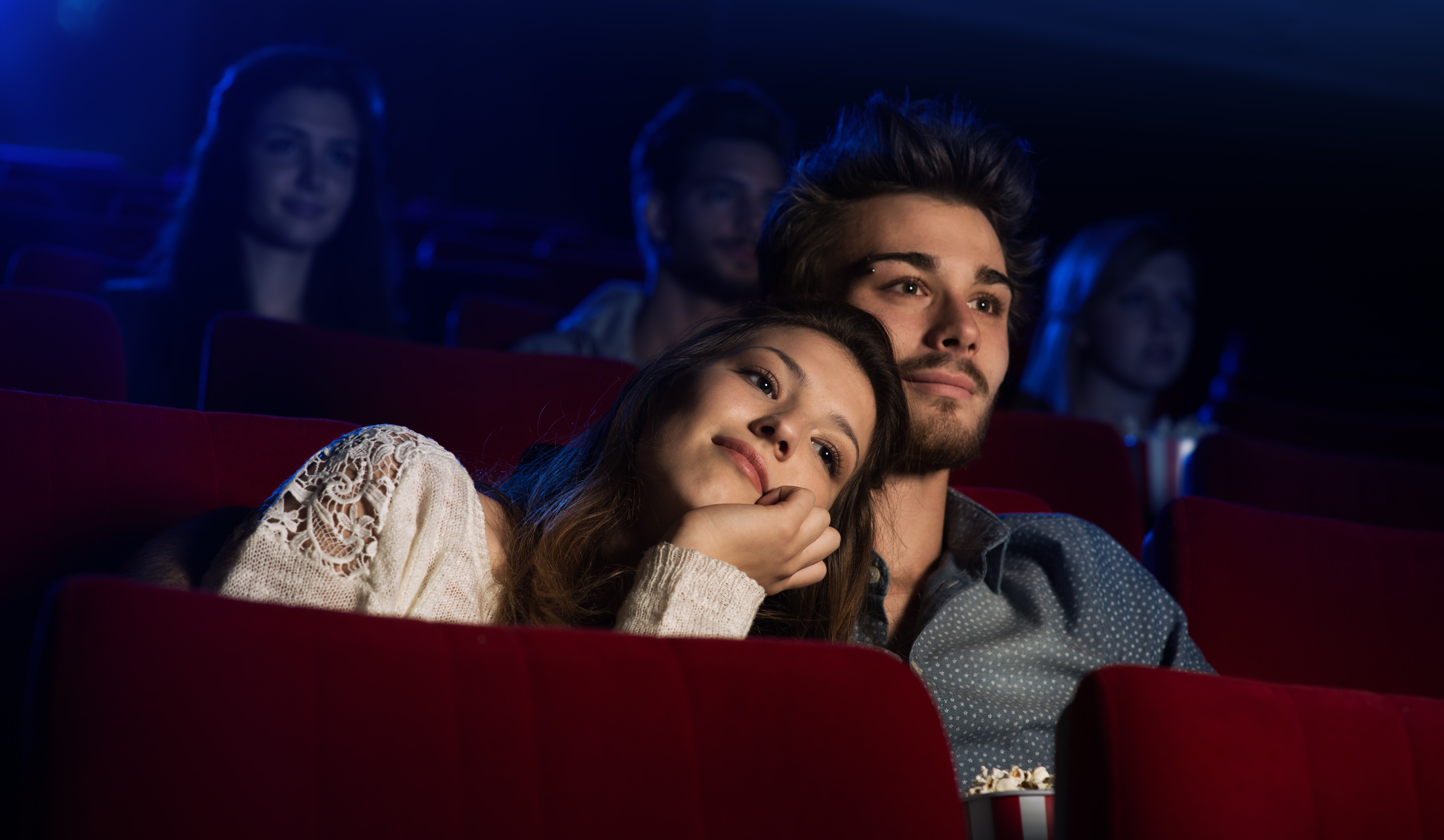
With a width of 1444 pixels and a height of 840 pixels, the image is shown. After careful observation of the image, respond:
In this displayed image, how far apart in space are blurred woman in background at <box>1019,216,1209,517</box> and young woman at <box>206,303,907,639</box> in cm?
152

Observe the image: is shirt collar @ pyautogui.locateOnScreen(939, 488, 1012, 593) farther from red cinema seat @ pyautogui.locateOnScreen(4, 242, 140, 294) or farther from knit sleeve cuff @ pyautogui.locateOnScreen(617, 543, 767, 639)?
red cinema seat @ pyautogui.locateOnScreen(4, 242, 140, 294)

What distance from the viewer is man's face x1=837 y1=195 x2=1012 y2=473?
3.87 feet

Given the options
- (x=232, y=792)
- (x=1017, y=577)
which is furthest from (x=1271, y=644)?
(x=232, y=792)

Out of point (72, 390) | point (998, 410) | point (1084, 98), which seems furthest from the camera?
point (1084, 98)

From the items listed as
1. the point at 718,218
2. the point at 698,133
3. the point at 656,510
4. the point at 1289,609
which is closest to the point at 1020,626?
the point at 1289,609

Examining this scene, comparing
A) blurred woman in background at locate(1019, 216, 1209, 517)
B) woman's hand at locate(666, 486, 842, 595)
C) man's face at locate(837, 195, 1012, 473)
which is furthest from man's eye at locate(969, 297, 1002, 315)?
blurred woman in background at locate(1019, 216, 1209, 517)

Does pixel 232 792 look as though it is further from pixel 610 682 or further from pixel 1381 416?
pixel 1381 416

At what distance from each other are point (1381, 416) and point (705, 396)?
2349 millimetres

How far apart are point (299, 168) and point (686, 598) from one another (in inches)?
69.6

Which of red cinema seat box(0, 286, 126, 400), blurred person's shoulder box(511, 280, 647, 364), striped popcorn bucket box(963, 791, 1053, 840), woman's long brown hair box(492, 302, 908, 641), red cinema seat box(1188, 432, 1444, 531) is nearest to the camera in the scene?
striped popcorn bucket box(963, 791, 1053, 840)

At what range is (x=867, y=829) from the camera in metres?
0.45

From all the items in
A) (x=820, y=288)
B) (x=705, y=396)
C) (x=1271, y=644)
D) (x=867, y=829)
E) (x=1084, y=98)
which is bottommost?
(x=1271, y=644)

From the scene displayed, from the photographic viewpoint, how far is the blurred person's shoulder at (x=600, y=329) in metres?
1.96

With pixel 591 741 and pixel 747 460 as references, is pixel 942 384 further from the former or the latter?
pixel 591 741
